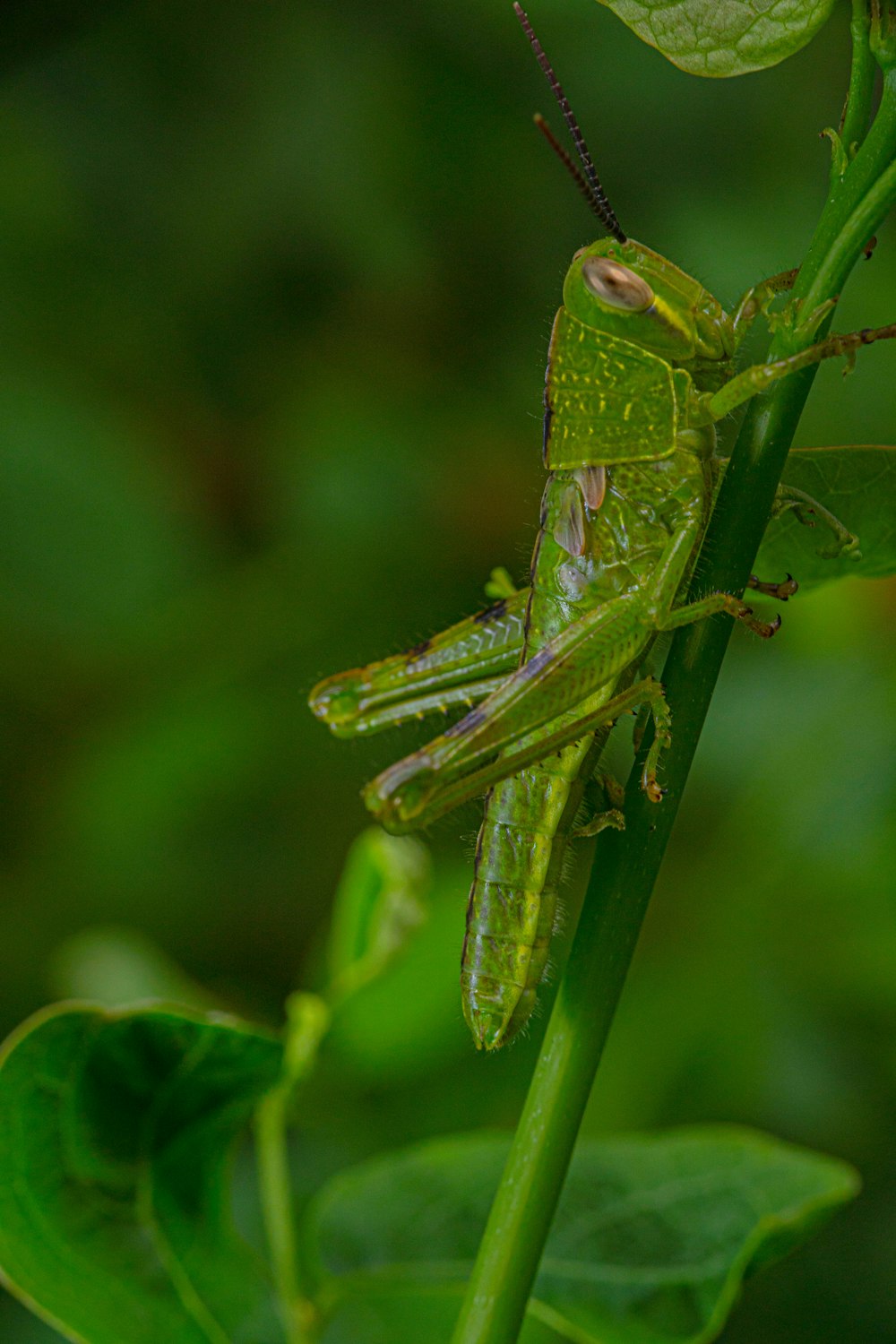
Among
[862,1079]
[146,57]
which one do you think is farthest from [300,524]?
[862,1079]

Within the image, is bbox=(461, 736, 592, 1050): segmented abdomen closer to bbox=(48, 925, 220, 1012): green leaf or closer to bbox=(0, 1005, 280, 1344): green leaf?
bbox=(0, 1005, 280, 1344): green leaf

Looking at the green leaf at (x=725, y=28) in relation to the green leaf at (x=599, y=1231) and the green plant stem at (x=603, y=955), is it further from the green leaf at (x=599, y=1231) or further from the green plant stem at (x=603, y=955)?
the green leaf at (x=599, y=1231)

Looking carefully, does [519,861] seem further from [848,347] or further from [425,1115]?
[425,1115]

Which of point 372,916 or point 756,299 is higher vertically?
point 756,299

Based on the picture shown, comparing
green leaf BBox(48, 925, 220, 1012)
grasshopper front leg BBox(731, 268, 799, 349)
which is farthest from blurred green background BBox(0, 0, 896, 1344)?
grasshopper front leg BBox(731, 268, 799, 349)

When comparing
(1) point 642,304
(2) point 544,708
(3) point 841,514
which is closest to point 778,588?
(3) point 841,514

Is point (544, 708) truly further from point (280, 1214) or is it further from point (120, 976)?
point (120, 976)

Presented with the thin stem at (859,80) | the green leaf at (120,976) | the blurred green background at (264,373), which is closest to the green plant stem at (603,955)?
the thin stem at (859,80)
